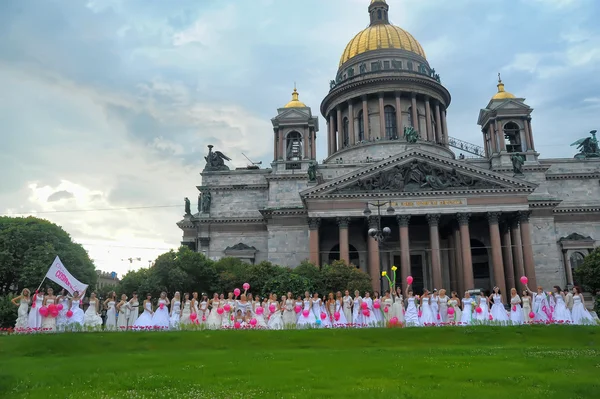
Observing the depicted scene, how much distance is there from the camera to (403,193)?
4347cm

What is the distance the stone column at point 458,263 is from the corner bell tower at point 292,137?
1666cm

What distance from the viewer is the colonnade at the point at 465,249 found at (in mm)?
42188

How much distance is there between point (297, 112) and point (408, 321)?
113 ft

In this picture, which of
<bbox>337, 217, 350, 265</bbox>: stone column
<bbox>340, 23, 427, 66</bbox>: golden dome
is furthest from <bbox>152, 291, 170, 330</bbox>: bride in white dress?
<bbox>340, 23, 427, 66</bbox>: golden dome

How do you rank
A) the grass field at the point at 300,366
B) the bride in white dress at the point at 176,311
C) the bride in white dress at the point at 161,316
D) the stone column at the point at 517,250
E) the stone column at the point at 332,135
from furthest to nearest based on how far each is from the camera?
the stone column at the point at 332,135 → the stone column at the point at 517,250 → the bride in white dress at the point at 176,311 → the bride in white dress at the point at 161,316 → the grass field at the point at 300,366

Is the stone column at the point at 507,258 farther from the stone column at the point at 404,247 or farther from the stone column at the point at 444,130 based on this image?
the stone column at the point at 444,130

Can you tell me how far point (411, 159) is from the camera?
44.4 m

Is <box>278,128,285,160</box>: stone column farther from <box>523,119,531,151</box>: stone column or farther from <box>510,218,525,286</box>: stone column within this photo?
<box>523,119,531,151</box>: stone column

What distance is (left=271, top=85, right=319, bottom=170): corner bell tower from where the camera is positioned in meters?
53.4

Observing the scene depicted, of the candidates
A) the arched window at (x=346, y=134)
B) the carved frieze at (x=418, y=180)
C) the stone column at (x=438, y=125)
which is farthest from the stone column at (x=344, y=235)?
the stone column at (x=438, y=125)

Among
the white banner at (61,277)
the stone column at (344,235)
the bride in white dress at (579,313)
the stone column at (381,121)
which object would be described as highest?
the stone column at (381,121)

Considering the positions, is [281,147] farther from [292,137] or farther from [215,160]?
[215,160]

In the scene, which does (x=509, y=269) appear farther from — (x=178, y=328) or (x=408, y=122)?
(x=178, y=328)

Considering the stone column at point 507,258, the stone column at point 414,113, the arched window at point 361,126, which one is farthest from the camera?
the arched window at point 361,126
